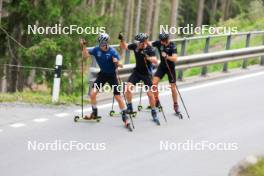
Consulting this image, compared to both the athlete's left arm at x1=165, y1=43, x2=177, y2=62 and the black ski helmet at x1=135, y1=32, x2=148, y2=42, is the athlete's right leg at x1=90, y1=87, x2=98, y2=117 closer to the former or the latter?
the black ski helmet at x1=135, y1=32, x2=148, y2=42

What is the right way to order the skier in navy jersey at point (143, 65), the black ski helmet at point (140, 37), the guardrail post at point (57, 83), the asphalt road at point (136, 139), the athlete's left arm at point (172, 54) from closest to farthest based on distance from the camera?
the asphalt road at point (136, 139), the black ski helmet at point (140, 37), the skier in navy jersey at point (143, 65), the athlete's left arm at point (172, 54), the guardrail post at point (57, 83)

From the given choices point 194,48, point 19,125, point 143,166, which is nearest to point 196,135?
point 143,166

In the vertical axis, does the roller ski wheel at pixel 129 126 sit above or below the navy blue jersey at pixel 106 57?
below

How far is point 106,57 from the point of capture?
12.7 m

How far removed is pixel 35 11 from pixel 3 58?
93.7 inches

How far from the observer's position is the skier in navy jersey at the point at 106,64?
12.6 m

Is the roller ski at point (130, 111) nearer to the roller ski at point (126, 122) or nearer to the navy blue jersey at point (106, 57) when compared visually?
the roller ski at point (126, 122)

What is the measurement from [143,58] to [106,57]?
2.66 ft

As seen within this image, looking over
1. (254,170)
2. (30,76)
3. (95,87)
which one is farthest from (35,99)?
(30,76)

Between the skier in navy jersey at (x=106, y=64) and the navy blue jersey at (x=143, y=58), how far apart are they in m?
0.56

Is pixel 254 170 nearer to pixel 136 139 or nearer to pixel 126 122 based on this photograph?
pixel 136 139

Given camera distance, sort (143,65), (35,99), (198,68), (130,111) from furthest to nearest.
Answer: (198,68) < (35,99) < (130,111) < (143,65)

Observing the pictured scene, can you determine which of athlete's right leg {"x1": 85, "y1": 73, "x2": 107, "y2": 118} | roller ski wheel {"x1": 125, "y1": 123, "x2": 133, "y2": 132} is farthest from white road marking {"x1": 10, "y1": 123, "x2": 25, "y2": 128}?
roller ski wheel {"x1": 125, "y1": 123, "x2": 133, "y2": 132}

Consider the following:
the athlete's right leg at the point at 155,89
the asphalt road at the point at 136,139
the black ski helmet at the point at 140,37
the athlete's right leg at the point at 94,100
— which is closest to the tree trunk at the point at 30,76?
the asphalt road at the point at 136,139
